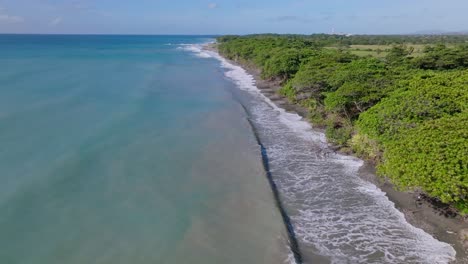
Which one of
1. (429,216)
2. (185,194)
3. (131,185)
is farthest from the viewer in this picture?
(131,185)

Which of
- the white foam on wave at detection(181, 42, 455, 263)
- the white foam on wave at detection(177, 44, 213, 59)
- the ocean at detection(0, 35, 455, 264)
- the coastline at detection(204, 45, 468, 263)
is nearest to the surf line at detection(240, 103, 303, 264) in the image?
the ocean at detection(0, 35, 455, 264)

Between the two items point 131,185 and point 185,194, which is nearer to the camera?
point 185,194

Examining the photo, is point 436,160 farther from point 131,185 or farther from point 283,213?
point 131,185

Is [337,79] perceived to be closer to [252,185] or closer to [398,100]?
[398,100]

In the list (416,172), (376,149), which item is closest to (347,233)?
(416,172)

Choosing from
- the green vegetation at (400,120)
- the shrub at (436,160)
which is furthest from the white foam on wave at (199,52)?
the shrub at (436,160)

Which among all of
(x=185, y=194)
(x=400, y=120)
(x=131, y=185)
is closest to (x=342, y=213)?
(x=400, y=120)
